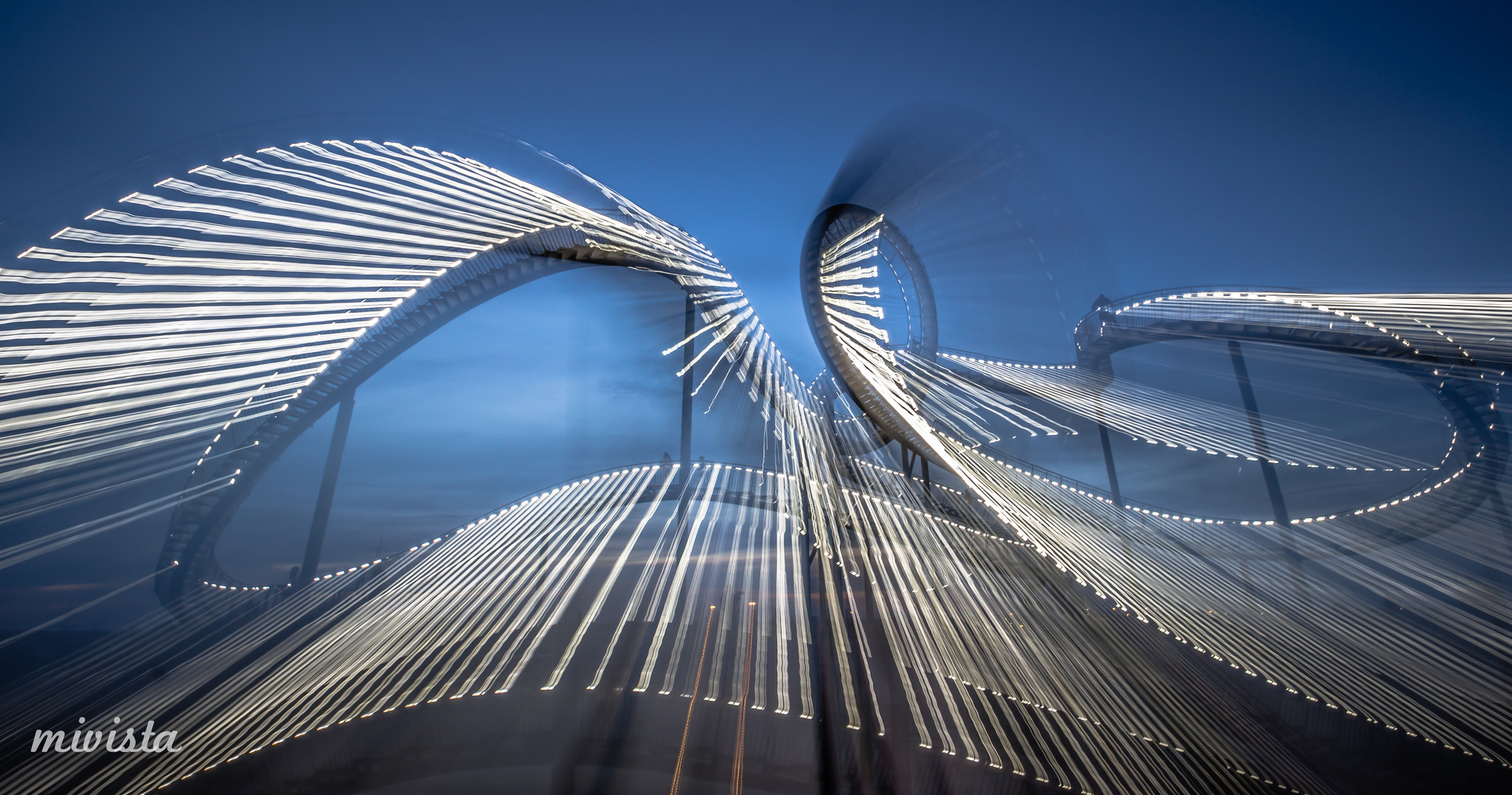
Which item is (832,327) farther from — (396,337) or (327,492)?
(327,492)

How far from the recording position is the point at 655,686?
15.5 meters

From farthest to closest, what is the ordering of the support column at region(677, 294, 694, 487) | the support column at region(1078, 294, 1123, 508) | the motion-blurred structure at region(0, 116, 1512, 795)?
the support column at region(1078, 294, 1123, 508) < the support column at region(677, 294, 694, 487) < the motion-blurred structure at region(0, 116, 1512, 795)

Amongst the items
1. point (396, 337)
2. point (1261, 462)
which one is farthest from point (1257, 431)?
point (396, 337)

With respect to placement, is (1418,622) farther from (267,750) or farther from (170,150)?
(267,750)

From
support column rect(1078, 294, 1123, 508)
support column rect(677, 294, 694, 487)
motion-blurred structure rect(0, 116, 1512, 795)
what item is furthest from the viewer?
support column rect(1078, 294, 1123, 508)

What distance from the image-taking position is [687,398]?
11734 millimetres

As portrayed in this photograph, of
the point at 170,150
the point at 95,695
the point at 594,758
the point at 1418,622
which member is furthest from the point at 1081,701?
the point at 95,695

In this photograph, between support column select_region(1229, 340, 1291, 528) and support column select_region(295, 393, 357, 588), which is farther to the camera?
support column select_region(1229, 340, 1291, 528)

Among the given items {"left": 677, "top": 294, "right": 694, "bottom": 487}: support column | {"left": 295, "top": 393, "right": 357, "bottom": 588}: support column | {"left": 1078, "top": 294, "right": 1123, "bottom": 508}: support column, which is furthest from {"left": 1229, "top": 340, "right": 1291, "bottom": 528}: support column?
{"left": 295, "top": 393, "right": 357, "bottom": 588}: support column

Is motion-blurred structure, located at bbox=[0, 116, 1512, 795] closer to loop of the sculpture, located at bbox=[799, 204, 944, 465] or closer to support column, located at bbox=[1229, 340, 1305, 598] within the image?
loop of the sculpture, located at bbox=[799, 204, 944, 465]

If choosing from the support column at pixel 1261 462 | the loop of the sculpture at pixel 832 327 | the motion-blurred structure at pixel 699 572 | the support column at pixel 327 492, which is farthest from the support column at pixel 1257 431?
the support column at pixel 327 492

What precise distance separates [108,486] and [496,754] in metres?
6.77

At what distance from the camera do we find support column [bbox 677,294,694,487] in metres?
10.7

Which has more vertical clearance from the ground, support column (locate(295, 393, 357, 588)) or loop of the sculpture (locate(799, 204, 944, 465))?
loop of the sculpture (locate(799, 204, 944, 465))
